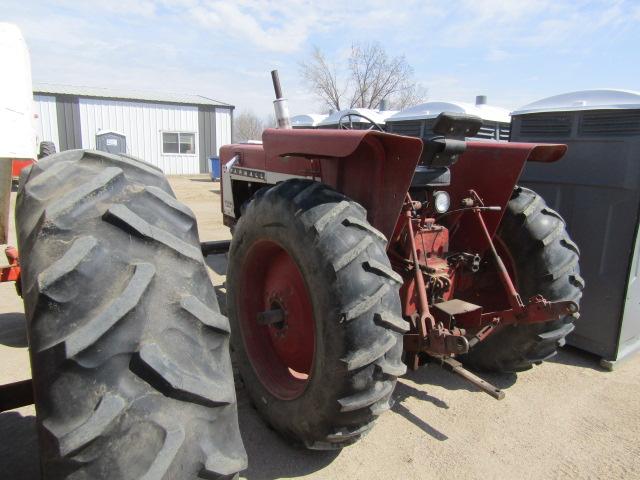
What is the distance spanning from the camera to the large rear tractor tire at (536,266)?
3.12 meters

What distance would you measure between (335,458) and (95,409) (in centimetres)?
189

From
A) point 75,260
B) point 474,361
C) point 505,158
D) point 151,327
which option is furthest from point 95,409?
point 474,361

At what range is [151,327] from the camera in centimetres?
110

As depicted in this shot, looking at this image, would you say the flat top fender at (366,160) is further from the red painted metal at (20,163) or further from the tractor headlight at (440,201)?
the red painted metal at (20,163)

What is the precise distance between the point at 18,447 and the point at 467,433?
253cm

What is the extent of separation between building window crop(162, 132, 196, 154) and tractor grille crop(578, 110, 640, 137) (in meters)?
20.6

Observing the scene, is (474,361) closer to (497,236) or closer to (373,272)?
(497,236)

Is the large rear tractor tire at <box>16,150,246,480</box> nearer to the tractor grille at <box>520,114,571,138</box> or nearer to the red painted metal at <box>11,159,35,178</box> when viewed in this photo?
the red painted metal at <box>11,159,35,178</box>

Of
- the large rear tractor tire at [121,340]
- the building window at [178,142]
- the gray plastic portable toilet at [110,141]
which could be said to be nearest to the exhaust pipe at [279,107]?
the large rear tractor tire at [121,340]

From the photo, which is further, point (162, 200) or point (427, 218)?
point (427, 218)

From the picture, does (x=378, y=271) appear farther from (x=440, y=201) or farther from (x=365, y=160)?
(x=440, y=201)

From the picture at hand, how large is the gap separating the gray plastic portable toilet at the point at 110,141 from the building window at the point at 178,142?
2.38 m

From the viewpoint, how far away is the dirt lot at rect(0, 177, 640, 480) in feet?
8.23

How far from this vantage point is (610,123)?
387 cm
